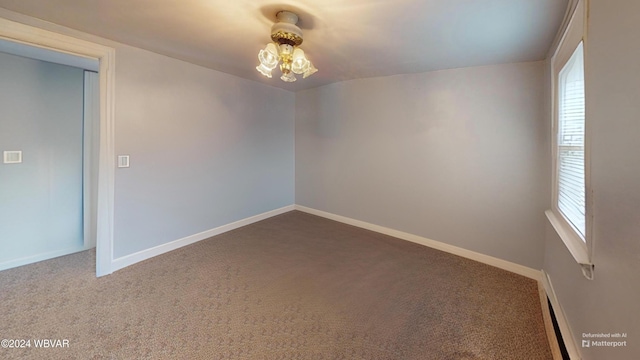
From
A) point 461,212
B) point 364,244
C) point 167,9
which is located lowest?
point 364,244

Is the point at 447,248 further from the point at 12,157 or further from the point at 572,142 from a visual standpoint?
the point at 12,157

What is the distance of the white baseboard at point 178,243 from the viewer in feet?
8.01

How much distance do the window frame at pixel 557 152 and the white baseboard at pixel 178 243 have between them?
361 cm

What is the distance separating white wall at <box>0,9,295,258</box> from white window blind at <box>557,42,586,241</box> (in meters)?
3.59

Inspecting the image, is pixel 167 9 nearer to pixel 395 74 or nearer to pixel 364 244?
pixel 395 74

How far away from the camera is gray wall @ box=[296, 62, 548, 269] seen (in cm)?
239

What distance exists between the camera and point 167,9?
5.62ft

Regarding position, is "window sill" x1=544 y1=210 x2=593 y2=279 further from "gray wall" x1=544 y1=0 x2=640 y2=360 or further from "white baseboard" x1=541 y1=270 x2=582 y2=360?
"white baseboard" x1=541 y1=270 x2=582 y2=360

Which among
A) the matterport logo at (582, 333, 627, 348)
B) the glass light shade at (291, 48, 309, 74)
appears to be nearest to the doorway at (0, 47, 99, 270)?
the glass light shade at (291, 48, 309, 74)

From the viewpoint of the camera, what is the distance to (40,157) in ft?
8.42

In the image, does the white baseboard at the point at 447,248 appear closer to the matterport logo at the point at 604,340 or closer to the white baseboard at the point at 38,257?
the matterport logo at the point at 604,340

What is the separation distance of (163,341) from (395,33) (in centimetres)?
289

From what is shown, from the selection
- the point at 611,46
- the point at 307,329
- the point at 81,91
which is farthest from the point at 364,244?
the point at 81,91

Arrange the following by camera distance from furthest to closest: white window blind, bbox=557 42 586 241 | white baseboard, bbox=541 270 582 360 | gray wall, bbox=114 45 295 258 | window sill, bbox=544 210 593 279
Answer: gray wall, bbox=114 45 295 258
white window blind, bbox=557 42 586 241
white baseboard, bbox=541 270 582 360
window sill, bbox=544 210 593 279
